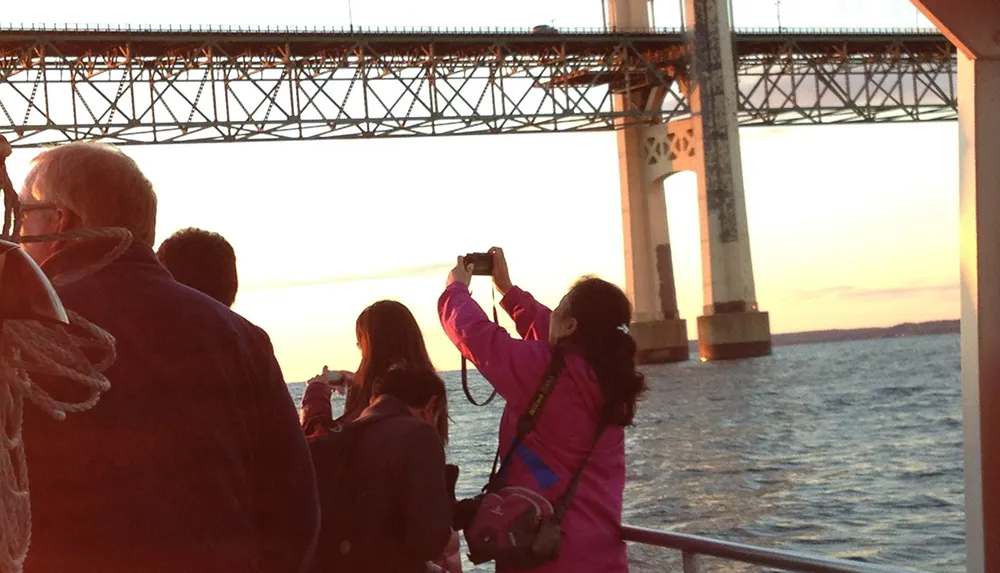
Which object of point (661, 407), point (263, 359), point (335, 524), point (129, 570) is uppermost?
point (263, 359)

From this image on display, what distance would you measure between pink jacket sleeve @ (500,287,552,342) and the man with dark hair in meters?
1.08

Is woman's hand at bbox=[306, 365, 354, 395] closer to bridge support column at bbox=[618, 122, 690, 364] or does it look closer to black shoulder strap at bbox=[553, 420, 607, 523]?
black shoulder strap at bbox=[553, 420, 607, 523]

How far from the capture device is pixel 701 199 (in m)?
61.9

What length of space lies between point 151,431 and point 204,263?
112 centimetres

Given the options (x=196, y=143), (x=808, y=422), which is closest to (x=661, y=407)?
(x=808, y=422)

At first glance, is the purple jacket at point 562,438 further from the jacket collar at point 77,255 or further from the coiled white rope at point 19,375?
the coiled white rope at point 19,375

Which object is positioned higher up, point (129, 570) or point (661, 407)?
point (129, 570)

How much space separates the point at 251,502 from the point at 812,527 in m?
22.3

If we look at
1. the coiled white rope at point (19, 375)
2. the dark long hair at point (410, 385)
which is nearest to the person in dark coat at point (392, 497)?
the dark long hair at point (410, 385)

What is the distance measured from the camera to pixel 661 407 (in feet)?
180

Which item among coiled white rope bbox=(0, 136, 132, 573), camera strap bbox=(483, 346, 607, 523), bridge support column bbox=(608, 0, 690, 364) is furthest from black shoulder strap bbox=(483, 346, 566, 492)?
bridge support column bbox=(608, 0, 690, 364)

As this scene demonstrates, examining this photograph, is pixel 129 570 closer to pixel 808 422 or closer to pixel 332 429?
pixel 332 429

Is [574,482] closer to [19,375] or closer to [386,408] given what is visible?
[386,408]

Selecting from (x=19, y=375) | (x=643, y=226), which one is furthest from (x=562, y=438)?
(x=643, y=226)
